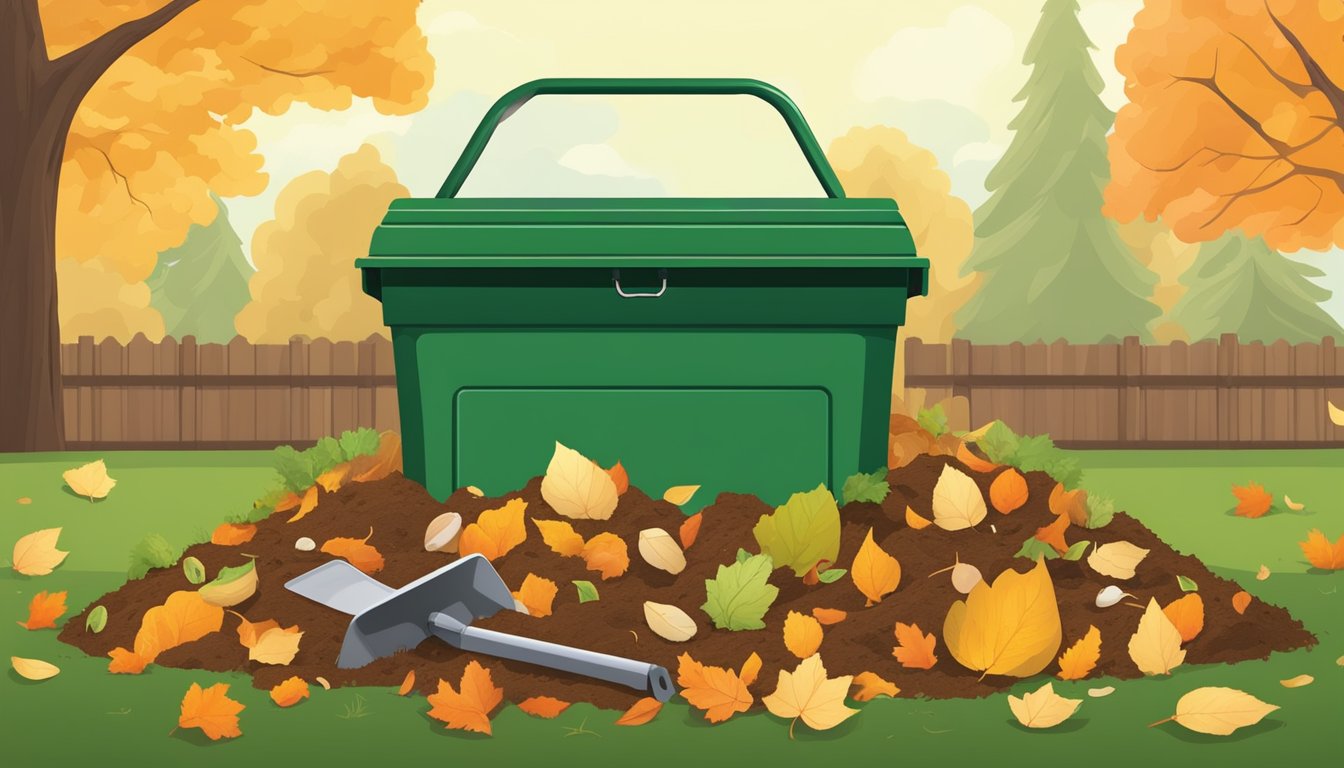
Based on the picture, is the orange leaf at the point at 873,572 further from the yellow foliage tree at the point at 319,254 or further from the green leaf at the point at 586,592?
the yellow foliage tree at the point at 319,254

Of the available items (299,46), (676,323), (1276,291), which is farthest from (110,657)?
(1276,291)

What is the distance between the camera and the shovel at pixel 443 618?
2.59 meters

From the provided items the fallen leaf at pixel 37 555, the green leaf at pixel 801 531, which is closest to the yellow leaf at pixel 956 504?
the green leaf at pixel 801 531

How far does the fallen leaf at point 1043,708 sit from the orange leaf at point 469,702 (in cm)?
99

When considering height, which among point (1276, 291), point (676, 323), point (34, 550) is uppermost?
point (676, 323)

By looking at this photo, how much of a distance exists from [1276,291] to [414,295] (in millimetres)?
32391

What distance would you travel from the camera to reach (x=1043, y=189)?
101 feet

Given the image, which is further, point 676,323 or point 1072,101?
point 1072,101

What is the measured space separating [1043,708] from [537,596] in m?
1.23

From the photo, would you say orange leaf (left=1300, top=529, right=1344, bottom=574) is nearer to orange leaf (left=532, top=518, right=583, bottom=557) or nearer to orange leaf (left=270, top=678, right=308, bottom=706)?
orange leaf (left=532, top=518, right=583, bottom=557)

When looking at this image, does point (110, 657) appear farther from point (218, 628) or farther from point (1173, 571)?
point (1173, 571)

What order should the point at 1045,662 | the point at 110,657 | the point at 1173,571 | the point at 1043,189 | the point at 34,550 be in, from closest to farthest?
1. the point at 1045,662
2. the point at 110,657
3. the point at 1173,571
4. the point at 34,550
5. the point at 1043,189

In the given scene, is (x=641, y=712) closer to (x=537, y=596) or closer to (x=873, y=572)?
(x=537, y=596)

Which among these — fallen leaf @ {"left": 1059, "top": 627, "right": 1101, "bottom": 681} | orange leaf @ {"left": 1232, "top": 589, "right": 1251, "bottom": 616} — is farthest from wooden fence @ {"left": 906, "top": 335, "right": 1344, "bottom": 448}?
fallen leaf @ {"left": 1059, "top": 627, "right": 1101, "bottom": 681}
